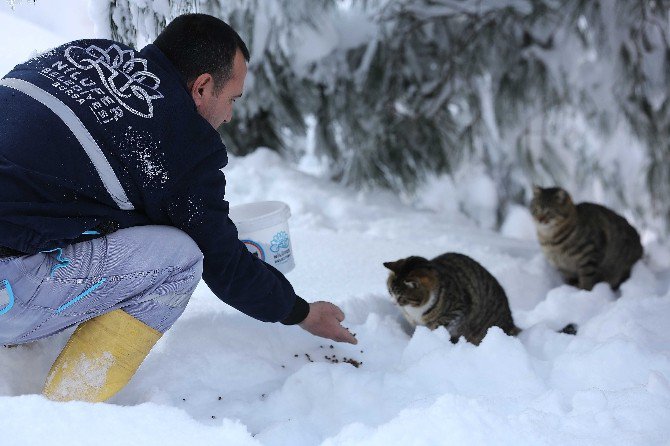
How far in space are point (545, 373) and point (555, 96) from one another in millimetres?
2409

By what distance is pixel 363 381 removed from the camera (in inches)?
60.3

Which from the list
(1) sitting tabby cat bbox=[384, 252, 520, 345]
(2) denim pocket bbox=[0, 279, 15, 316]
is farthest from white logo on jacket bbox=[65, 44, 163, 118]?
(1) sitting tabby cat bbox=[384, 252, 520, 345]

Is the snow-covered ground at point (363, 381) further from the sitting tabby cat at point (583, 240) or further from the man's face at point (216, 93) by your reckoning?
the man's face at point (216, 93)

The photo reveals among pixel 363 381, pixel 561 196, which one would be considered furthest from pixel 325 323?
pixel 561 196

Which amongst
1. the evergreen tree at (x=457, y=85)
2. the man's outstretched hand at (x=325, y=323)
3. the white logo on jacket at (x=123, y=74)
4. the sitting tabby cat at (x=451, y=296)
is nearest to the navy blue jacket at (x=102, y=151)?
the white logo on jacket at (x=123, y=74)

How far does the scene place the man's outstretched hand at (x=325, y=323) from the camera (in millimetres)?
1622

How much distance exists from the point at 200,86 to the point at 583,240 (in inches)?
81.3

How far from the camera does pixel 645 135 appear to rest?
3.53m

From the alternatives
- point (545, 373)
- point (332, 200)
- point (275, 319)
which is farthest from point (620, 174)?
point (275, 319)

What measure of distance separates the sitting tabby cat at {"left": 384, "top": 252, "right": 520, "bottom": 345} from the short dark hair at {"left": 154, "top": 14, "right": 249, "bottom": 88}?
0.85 m

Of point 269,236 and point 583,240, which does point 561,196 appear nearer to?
point 583,240

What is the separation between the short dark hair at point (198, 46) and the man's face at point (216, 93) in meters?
0.02

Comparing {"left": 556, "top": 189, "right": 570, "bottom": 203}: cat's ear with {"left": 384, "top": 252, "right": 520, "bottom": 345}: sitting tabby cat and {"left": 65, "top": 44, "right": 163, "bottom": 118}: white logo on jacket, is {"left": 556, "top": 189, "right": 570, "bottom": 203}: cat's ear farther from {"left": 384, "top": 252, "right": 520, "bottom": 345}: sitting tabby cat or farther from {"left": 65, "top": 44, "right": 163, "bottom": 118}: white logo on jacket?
{"left": 65, "top": 44, "right": 163, "bottom": 118}: white logo on jacket

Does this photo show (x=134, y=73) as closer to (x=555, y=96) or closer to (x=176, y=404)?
(x=176, y=404)
